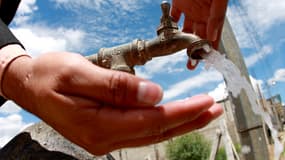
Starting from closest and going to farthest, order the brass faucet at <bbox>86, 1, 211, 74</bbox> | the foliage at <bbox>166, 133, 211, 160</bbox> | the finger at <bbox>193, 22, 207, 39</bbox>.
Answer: the brass faucet at <bbox>86, 1, 211, 74</bbox> < the finger at <bbox>193, 22, 207, 39</bbox> < the foliage at <bbox>166, 133, 211, 160</bbox>

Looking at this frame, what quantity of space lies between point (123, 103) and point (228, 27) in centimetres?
150

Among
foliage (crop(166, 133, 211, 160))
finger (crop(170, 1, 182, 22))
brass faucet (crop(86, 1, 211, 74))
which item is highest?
finger (crop(170, 1, 182, 22))

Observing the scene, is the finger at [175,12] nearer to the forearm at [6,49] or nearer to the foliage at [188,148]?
the forearm at [6,49]

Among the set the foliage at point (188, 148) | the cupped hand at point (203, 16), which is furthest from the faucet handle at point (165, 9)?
the foliage at point (188, 148)

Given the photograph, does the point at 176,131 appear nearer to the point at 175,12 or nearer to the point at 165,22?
the point at 165,22

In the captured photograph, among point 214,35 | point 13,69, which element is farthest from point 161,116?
point 214,35

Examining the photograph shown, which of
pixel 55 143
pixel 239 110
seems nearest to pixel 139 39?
pixel 55 143

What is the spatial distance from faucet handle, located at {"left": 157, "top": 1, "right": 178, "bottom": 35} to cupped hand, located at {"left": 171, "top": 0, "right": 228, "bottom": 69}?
0.34 ft

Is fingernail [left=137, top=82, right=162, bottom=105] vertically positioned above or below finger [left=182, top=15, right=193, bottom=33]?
below

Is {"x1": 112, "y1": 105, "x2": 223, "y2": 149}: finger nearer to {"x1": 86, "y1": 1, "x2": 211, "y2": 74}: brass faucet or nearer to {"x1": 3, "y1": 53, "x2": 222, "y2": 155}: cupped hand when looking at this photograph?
{"x1": 3, "y1": 53, "x2": 222, "y2": 155}: cupped hand

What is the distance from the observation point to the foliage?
11.0 metres

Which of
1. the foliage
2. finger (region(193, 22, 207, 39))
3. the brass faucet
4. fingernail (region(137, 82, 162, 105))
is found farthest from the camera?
the foliage

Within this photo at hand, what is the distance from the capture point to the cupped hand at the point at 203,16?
907 mm

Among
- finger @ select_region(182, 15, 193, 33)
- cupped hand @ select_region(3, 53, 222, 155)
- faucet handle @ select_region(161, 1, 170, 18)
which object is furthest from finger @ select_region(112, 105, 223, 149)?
finger @ select_region(182, 15, 193, 33)
